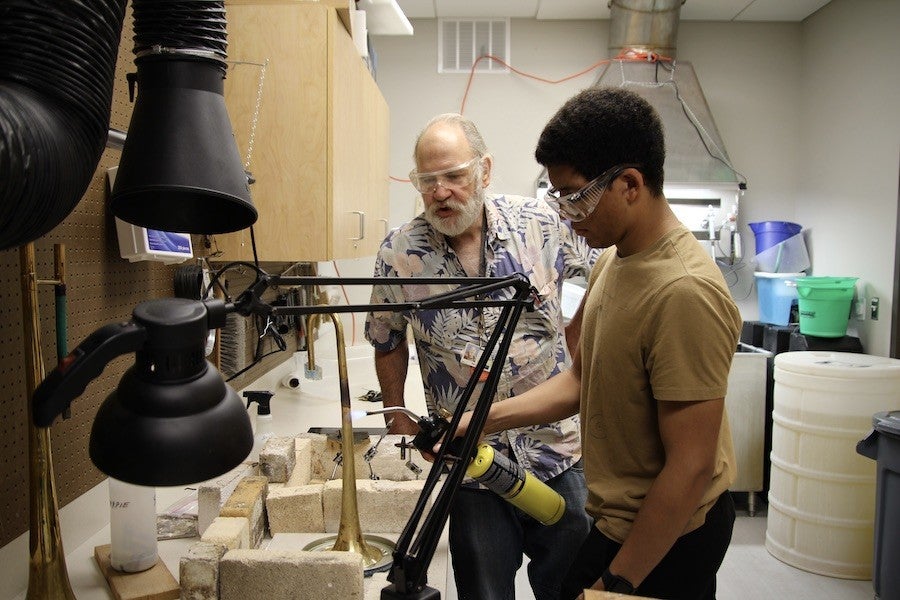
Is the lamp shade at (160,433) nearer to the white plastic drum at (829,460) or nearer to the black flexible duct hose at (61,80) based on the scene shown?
the black flexible duct hose at (61,80)

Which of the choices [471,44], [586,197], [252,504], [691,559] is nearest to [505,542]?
[691,559]

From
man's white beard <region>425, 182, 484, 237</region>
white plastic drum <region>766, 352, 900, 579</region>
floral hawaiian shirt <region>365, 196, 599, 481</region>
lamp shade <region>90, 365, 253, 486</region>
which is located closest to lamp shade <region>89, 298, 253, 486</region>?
lamp shade <region>90, 365, 253, 486</region>

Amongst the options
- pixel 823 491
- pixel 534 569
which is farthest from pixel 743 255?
pixel 534 569

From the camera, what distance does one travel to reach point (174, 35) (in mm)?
800

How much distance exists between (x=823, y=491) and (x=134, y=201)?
3018mm

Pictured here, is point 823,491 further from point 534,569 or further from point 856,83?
point 856,83

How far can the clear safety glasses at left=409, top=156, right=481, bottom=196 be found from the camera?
169 cm

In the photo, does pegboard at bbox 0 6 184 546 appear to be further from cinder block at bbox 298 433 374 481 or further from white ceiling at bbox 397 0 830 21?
white ceiling at bbox 397 0 830 21

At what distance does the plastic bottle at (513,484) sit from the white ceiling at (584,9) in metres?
3.53

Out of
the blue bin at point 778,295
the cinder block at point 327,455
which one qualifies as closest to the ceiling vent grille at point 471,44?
the blue bin at point 778,295

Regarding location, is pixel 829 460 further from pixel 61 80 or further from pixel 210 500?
pixel 61 80

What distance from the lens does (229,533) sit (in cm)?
122

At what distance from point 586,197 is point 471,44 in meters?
3.58

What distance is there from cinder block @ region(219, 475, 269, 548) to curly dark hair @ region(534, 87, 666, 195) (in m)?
0.93
